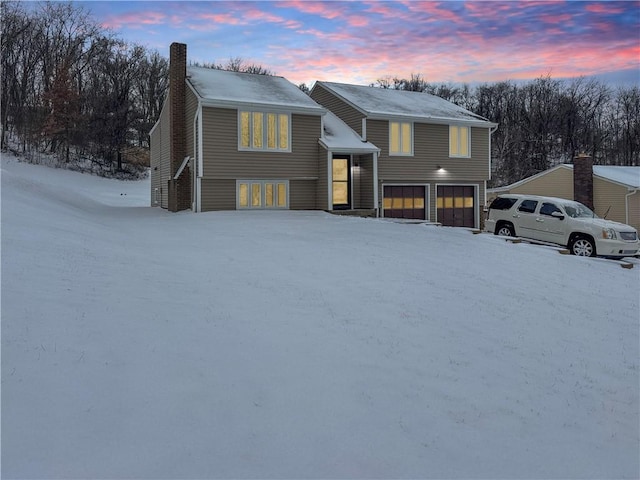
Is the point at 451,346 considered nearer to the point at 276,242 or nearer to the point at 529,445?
the point at 529,445

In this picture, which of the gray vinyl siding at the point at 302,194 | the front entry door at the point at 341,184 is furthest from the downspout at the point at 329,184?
the gray vinyl siding at the point at 302,194

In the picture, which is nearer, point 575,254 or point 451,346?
point 451,346

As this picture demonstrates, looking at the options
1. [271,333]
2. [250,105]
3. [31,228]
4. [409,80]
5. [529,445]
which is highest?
[409,80]

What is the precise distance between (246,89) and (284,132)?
9.69ft

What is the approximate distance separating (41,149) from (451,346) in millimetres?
45782

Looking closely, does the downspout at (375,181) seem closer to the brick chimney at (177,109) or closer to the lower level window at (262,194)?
the lower level window at (262,194)

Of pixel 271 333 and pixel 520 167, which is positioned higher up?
pixel 520 167

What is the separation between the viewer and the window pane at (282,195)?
22531mm

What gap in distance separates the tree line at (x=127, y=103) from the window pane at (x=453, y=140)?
29.2 meters

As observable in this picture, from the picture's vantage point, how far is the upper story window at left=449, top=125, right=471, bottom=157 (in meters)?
27.1

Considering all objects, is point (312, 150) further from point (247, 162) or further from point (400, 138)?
point (400, 138)

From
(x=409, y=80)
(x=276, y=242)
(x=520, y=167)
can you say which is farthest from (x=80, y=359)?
(x=409, y=80)

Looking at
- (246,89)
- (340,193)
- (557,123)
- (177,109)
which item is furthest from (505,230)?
(557,123)

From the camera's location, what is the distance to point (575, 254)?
49.7 ft
